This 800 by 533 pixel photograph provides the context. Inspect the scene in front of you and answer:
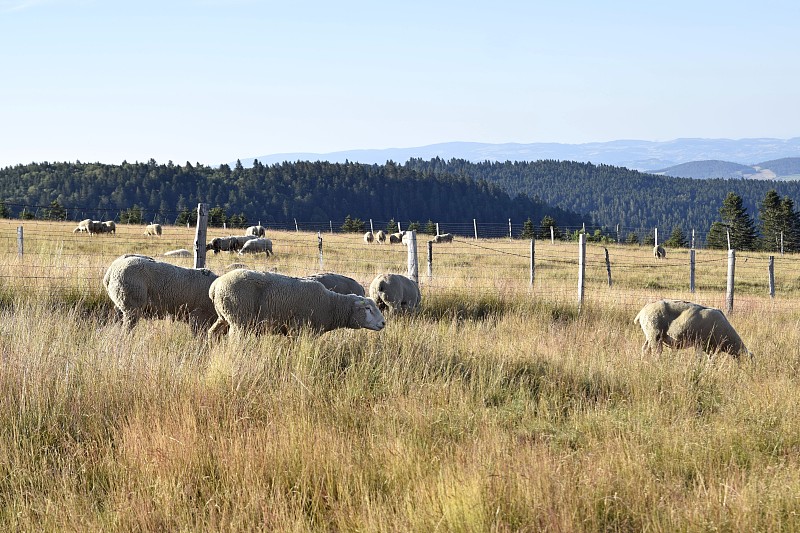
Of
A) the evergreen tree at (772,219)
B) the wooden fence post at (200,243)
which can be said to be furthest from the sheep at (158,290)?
the evergreen tree at (772,219)

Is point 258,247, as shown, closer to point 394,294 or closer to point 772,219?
point 394,294

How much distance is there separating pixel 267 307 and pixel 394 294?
151 inches

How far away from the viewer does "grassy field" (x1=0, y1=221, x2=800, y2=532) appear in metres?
4.26

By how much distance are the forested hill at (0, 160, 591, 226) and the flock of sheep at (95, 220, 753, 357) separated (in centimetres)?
7888

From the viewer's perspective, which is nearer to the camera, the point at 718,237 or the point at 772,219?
the point at 718,237

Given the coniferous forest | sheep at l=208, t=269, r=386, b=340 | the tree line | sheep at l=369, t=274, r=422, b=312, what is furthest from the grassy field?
the tree line

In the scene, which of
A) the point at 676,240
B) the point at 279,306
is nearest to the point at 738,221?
the point at 676,240

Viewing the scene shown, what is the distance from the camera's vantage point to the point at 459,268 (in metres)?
22.5

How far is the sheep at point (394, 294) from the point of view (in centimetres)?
1214

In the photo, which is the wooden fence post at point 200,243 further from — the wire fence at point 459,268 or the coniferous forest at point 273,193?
the coniferous forest at point 273,193

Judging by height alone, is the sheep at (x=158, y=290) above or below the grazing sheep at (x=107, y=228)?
below

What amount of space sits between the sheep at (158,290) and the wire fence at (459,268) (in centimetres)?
212

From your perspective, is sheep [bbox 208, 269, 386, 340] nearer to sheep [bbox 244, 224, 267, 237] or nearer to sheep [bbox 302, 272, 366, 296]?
sheep [bbox 302, 272, 366, 296]

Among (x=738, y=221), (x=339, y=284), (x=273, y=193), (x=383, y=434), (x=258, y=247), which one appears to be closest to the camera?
(x=383, y=434)
